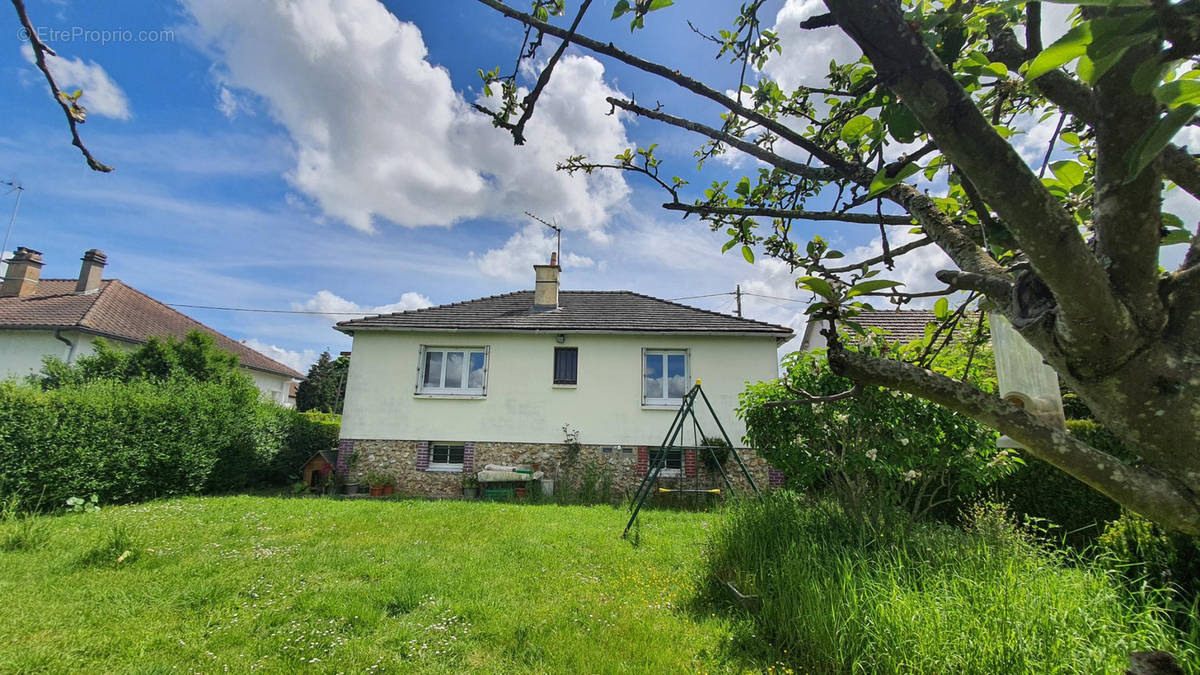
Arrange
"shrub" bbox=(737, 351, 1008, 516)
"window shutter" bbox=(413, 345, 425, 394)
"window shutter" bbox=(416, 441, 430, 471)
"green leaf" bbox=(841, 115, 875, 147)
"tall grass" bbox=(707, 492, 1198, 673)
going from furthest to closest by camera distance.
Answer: "window shutter" bbox=(413, 345, 425, 394), "window shutter" bbox=(416, 441, 430, 471), "shrub" bbox=(737, 351, 1008, 516), "tall grass" bbox=(707, 492, 1198, 673), "green leaf" bbox=(841, 115, 875, 147)

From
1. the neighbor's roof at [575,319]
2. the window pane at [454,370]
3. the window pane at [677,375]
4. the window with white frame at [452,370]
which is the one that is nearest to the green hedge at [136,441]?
the neighbor's roof at [575,319]

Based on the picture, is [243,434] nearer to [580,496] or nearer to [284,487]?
[284,487]

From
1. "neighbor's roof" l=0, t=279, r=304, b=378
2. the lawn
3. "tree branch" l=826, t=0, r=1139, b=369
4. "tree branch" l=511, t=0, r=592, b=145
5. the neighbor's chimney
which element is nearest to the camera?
"tree branch" l=826, t=0, r=1139, b=369

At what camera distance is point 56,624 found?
3803 mm

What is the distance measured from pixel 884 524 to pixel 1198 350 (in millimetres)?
4336

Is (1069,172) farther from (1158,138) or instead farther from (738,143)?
(738,143)

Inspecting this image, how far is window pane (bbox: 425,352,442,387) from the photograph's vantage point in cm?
1228

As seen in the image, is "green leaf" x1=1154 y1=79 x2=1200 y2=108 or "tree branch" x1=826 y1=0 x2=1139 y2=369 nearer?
"green leaf" x1=1154 y1=79 x2=1200 y2=108

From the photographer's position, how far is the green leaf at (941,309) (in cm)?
148

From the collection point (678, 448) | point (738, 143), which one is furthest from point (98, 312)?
point (738, 143)

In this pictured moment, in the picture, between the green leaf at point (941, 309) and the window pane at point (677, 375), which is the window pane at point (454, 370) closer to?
the window pane at point (677, 375)

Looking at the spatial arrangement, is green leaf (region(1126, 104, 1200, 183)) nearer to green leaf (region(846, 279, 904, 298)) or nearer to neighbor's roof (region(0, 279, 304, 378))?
green leaf (region(846, 279, 904, 298))

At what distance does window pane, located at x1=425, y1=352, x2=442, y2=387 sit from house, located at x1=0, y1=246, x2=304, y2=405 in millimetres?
5943

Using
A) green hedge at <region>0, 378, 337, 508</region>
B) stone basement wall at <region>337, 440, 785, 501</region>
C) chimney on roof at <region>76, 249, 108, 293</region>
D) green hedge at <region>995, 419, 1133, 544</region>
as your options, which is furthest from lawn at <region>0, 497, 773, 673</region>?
chimney on roof at <region>76, 249, 108, 293</region>
